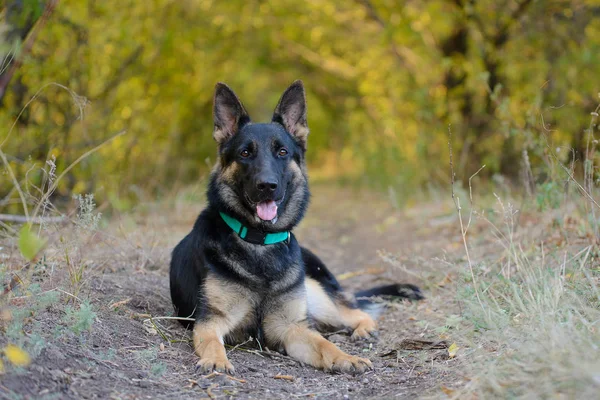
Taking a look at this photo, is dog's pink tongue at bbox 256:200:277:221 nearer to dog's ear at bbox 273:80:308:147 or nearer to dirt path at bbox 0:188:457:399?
dog's ear at bbox 273:80:308:147

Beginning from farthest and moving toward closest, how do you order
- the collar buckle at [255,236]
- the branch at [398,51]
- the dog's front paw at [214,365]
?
the branch at [398,51], the collar buckle at [255,236], the dog's front paw at [214,365]

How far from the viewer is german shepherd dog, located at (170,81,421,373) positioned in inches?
172

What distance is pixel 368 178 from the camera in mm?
14992

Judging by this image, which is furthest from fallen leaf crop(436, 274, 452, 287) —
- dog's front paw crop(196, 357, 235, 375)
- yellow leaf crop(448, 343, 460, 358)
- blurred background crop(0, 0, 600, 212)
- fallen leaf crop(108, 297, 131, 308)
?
fallen leaf crop(108, 297, 131, 308)

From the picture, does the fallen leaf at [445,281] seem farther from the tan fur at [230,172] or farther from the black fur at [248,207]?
the tan fur at [230,172]

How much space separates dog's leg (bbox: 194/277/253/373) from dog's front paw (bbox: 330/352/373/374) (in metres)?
0.72

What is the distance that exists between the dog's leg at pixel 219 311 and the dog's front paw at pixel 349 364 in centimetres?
72

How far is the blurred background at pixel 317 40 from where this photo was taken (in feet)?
26.7

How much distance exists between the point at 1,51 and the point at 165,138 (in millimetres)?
8869

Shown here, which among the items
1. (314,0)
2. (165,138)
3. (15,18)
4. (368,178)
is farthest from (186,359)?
(368,178)

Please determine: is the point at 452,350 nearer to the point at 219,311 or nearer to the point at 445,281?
the point at 219,311

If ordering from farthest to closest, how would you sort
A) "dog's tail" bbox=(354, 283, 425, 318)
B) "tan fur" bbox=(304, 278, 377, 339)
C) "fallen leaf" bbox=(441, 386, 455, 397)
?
1. "dog's tail" bbox=(354, 283, 425, 318)
2. "tan fur" bbox=(304, 278, 377, 339)
3. "fallen leaf" bbox=(441, 386, 455, 397)

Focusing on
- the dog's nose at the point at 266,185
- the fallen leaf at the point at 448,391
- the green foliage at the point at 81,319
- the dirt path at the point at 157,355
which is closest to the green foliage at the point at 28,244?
the dirt path at the point at 157,355

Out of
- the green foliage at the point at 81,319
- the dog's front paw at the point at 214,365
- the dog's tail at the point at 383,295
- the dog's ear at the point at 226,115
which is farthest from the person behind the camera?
the dog's tail at the point at 383,295
